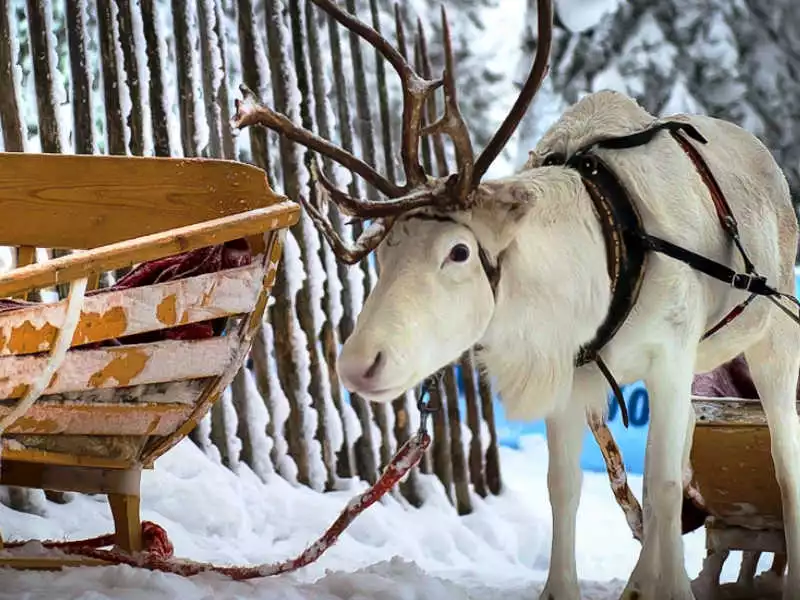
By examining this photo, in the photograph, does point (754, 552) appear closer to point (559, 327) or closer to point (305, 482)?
point (559, 327)

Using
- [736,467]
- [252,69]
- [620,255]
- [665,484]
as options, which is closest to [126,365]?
[620,255]

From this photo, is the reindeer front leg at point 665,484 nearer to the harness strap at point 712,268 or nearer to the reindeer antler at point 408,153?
the harness strap at point 712,268

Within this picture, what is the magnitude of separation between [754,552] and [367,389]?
5.77ft

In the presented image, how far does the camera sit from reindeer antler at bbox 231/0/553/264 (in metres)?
2.14

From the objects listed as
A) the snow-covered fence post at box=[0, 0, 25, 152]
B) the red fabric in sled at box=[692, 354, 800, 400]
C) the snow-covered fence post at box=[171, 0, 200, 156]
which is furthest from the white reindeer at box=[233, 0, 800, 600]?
the snow-covered fence post at box=[171, 0, 200, 156]

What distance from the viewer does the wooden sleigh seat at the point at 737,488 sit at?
3.06 metres

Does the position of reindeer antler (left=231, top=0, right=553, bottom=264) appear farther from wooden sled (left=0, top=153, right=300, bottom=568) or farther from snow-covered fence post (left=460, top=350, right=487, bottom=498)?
snow-covered fence post (left=460, top=350, right=487, bottom=498)

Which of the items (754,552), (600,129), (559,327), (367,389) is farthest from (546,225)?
(754,552)

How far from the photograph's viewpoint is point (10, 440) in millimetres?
2240

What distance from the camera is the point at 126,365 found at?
2285mm

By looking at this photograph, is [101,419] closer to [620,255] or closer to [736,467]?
[620,255]

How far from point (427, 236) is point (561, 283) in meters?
0.36

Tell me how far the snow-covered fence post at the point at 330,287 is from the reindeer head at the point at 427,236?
2430 mm

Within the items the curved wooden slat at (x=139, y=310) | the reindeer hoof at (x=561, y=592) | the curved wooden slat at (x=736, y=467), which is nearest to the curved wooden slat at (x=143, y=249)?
the curved wooden slat at (x=139, y=310)
